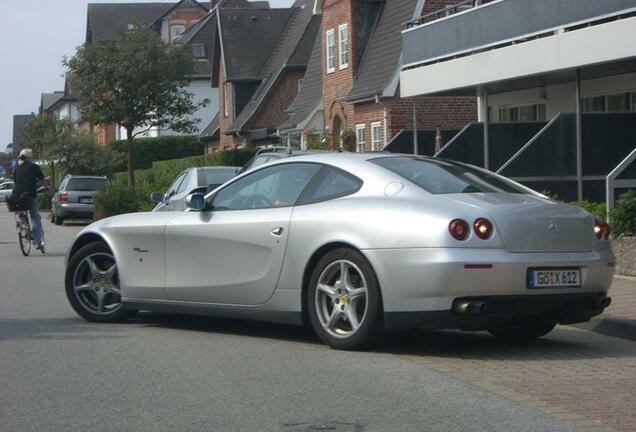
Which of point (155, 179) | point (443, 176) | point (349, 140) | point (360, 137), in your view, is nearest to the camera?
point (443, 176)

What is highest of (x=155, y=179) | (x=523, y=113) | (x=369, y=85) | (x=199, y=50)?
(x=199, y=50)

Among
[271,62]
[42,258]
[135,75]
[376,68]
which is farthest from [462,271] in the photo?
[271,62]

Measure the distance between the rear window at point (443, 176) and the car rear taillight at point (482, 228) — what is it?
23.3 inches

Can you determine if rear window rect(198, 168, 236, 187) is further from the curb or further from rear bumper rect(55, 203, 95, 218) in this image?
rear bumper rect(55, 203, 95, 218)

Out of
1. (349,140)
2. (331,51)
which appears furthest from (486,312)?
(331,51)

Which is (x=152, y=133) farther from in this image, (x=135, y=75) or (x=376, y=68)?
(x=376, y=68)

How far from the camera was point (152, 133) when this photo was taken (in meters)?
75.0

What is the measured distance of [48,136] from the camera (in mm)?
56688

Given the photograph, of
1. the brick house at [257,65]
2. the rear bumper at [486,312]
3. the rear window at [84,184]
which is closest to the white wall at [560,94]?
the rear bumper at [486,312]

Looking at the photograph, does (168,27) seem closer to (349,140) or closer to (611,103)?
(349,140)

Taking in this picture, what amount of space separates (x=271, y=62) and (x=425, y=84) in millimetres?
33395

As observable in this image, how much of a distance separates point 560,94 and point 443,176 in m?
15.3

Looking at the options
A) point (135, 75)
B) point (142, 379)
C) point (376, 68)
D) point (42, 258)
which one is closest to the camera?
point (142, 379)

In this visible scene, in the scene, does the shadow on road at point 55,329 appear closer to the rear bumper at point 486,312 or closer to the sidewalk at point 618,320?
the rear bumper at point 486,312
